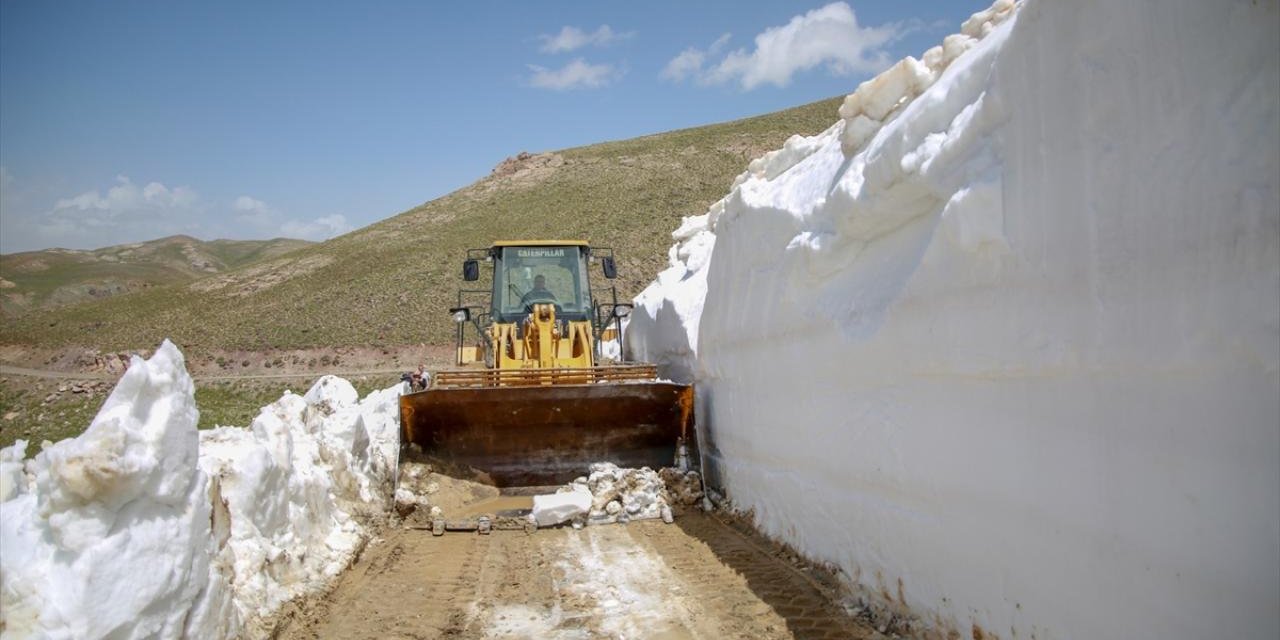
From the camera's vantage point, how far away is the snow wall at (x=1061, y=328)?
2.73 m

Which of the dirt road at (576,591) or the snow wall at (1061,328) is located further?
the dirt road at (576,591)

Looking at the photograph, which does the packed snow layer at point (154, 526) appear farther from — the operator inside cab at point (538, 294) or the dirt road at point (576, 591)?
the operator inside cab at point (538, 294)

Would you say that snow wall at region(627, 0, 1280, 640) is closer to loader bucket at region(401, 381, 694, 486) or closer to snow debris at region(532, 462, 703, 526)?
snow debris at region(532, 462, 703, 526)

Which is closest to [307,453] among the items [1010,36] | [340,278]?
[1010,36]

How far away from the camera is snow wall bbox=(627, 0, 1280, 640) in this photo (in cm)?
273

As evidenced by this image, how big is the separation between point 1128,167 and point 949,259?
1307 mm

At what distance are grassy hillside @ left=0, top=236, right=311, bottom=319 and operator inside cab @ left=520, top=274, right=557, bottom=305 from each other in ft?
263

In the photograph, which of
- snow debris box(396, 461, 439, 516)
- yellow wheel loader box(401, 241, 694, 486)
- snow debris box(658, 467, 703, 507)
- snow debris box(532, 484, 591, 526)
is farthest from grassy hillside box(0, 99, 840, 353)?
snow debris box(532, 484, 591, 526)

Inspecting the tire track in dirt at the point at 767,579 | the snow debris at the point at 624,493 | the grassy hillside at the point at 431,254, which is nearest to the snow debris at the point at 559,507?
the snow debris at the point at 624,493

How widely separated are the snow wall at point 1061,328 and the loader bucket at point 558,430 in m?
3.34

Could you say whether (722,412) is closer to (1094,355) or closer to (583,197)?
(1094,355)

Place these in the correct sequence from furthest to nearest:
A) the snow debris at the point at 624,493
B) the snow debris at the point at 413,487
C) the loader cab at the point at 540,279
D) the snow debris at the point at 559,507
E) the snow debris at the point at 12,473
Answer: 1. the loader cab at the point at 540,279
2. the snow debris at the point at 624,493
3. the snow debris at the point at 413,487
4. the snow debris at the point at 559,507
5. the snow debris at the point at 12,473

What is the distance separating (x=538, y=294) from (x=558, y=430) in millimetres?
3060

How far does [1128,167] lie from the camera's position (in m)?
3.21
